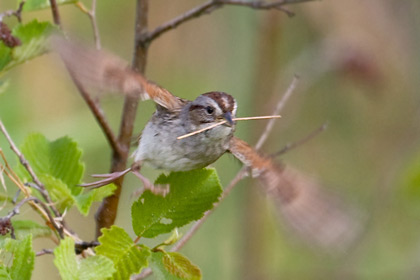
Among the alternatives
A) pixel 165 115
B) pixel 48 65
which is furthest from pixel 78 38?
pixel 48 65

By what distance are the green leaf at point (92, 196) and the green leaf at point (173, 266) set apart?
0.74 ft

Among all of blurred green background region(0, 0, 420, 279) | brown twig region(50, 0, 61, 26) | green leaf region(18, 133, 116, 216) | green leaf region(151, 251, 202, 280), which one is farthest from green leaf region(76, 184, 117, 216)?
blurred green background region(0, 0, 420, 279)

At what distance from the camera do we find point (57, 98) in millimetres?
4598

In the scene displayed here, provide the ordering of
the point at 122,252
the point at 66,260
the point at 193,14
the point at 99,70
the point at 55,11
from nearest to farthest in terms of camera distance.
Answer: the point at 66,260 < the point at 122,252 < the point at 99,70 < the point at 55,11 < the point at 193,14

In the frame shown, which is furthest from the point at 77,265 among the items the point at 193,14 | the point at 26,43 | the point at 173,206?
the point at 193,14

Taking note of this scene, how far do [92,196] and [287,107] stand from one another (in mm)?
2456

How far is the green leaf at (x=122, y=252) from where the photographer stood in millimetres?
1542

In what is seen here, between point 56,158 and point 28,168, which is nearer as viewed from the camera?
point 28,168

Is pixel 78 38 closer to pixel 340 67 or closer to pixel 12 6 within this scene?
pixel 340 67

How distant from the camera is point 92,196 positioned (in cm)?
174

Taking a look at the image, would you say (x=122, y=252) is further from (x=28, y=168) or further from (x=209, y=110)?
(x=209, y=110)

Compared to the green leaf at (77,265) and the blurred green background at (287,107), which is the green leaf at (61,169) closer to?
the green leaf at (77,265)

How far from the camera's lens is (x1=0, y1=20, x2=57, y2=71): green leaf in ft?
6.40

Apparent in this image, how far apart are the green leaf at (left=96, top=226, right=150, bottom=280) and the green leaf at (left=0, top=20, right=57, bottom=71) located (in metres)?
0.64
